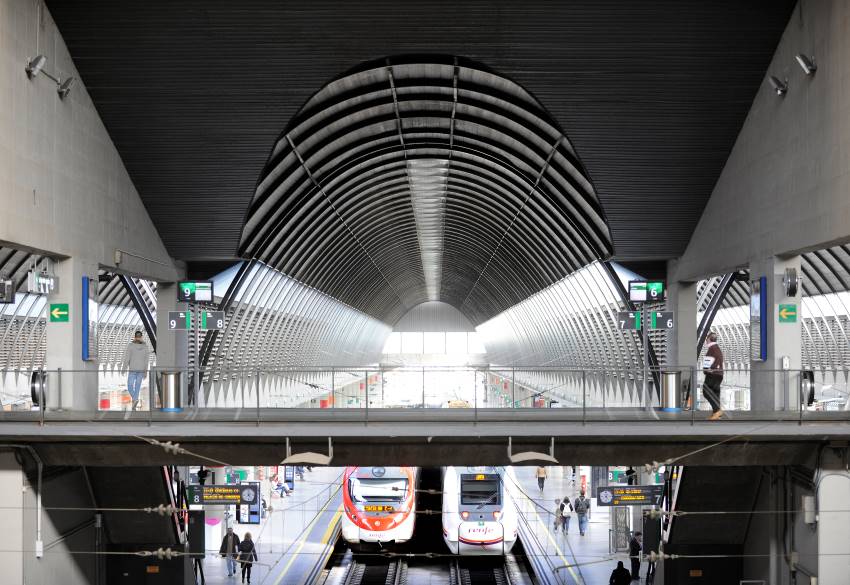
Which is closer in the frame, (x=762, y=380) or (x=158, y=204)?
(x=762, y=380)

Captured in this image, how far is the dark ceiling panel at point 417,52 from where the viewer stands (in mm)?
20812

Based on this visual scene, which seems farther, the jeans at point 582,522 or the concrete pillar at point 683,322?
the jeans at point 582,522

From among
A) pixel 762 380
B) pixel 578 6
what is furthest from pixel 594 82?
pixel 762 380

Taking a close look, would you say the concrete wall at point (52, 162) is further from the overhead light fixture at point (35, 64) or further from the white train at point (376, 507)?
the white train at point (376, 507)

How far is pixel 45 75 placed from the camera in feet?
66.6

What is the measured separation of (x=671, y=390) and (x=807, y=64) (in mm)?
6740

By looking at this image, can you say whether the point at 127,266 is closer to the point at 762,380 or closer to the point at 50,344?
the point at 50,344

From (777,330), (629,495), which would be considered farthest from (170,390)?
(777,330)

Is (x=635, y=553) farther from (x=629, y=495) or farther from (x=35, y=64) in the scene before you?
(x=35, y=64)

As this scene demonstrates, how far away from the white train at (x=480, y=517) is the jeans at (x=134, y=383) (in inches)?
519

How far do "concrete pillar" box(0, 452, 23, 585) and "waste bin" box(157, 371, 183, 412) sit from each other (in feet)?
10.1

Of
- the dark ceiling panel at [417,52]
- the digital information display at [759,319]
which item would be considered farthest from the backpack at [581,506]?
the digital information display at [759,319]

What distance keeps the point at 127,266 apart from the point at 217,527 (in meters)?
12.3

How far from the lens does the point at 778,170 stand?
21.4 meters
